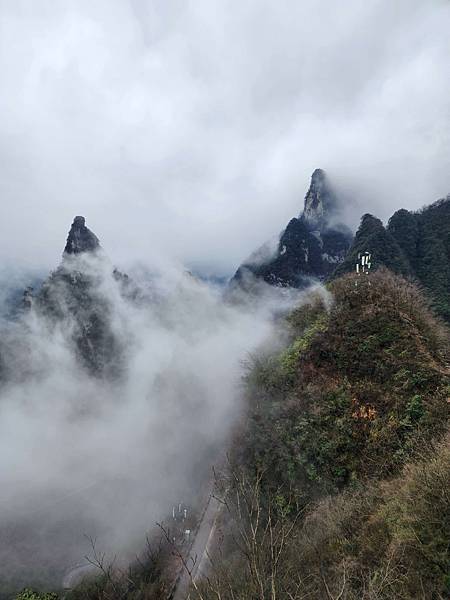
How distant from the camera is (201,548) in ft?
99.7

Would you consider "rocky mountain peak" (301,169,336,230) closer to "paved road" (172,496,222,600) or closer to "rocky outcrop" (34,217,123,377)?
"rocky outcrop" (34,217,123,377)

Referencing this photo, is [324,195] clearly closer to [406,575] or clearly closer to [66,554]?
[66,554]

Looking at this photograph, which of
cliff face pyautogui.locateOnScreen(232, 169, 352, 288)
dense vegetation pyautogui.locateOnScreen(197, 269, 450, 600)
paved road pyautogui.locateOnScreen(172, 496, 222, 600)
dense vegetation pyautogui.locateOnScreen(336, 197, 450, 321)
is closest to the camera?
dense vegetation pyautogui.locateOnScreen(197, 269, 450, 600)

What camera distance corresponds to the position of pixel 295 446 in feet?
84.5

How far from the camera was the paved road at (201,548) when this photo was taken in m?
27.3

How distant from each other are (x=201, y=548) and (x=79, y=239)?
124 meters

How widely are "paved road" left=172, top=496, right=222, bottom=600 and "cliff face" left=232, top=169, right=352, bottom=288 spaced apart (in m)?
83.3

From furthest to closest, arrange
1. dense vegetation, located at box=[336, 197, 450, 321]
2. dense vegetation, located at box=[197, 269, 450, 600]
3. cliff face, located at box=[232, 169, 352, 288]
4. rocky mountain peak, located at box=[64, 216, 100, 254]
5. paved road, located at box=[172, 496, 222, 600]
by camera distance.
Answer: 1. rocky mountain peak, located at box=[64, 216, 100, 254]
2. cliff face, located at box=[232, 169, 352, 288]
3. dense vegetation, located at box=[336, 197, 450, 321]
4. paved road, located at box=[172, 496, 222, 600]
5. dense vegetation, located at box=[197, 269, 450, 600]

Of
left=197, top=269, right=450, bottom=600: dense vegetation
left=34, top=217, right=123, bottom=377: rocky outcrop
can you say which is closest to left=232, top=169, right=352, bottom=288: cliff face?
left=34, top=217, right=123, bottom=377: rocky outcrop

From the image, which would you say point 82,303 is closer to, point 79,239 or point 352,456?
point 79,239

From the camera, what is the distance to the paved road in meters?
27.3

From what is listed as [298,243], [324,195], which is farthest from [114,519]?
[324,195]

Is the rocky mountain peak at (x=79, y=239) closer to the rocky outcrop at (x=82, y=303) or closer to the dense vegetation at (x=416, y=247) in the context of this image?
the rocky outcrop at (x=82, y=303)

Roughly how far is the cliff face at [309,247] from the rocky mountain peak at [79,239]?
183 ft
